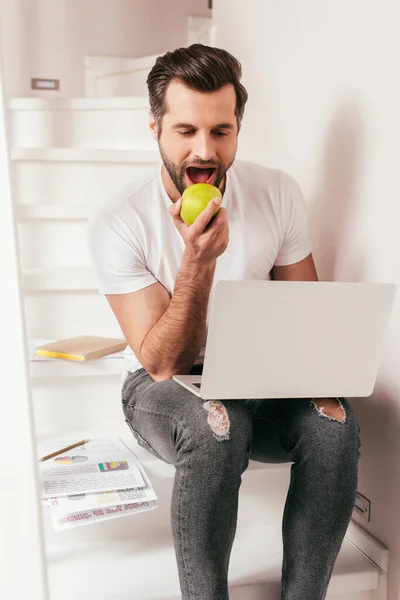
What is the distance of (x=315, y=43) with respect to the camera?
1.60 metres

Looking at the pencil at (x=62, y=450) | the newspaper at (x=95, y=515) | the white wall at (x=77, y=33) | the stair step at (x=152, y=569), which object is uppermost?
the white wall at (x=77, y=33)

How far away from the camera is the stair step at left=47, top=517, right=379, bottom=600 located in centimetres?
123

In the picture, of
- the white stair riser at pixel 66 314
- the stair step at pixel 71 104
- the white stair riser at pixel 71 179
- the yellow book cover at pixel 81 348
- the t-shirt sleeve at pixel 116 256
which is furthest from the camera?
the stair step at pixel 71 104

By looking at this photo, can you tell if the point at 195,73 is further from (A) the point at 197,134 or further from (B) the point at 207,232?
(B) the point at 207,232

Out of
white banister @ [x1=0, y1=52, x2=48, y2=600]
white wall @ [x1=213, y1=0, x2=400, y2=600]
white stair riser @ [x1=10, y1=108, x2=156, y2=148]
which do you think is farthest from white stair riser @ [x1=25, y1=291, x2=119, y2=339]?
white banister @ [x1=0, y1=52, x2=48, y2=600]

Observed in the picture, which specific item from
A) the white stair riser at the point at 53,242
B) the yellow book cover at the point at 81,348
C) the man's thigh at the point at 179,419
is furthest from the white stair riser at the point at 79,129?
the man's thigh at the point at 179,419

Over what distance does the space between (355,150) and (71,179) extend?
94 cm

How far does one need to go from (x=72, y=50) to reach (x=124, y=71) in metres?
0.70

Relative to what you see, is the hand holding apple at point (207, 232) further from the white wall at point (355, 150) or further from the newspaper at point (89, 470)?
the newspaper at point (89, 470)

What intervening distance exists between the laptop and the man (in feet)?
0.21

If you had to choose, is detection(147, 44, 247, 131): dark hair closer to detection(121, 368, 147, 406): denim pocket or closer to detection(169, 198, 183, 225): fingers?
detection(169, 198, 183, 225): fingers

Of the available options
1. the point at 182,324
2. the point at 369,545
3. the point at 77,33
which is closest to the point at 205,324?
the point at 182,324

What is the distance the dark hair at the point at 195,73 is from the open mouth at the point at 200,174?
113 mm

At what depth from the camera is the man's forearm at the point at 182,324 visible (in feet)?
4.17
